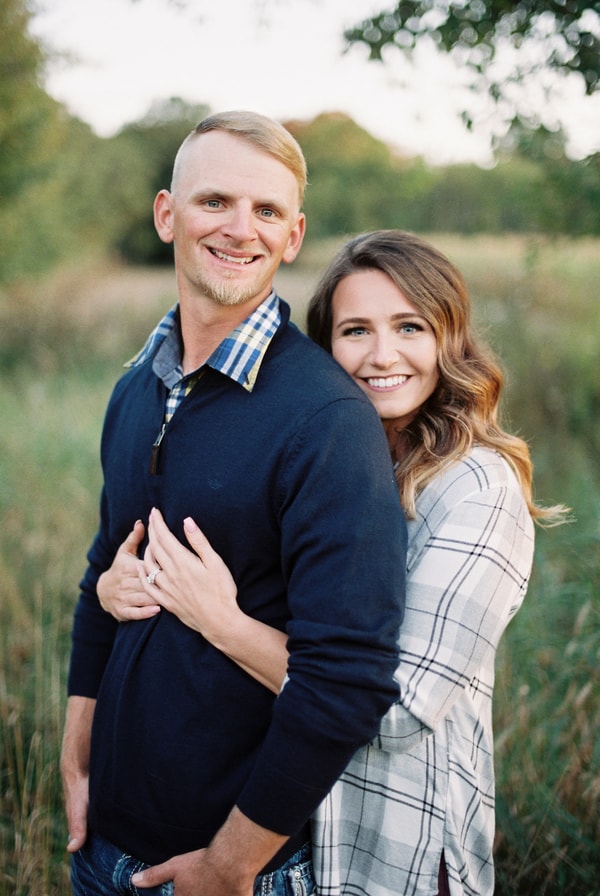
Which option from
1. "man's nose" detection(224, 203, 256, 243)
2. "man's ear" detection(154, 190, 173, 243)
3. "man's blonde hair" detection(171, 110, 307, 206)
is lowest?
"man's nose" detection(224, 203, 256, 243)

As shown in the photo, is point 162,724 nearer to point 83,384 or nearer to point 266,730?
point 266,730

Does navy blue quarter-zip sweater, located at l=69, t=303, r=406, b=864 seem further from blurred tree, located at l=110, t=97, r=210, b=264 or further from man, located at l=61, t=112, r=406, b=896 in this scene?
blurred tree, located at l=110, t=97, r=210, b=264

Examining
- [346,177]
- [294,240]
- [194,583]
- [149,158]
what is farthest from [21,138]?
[149,158]

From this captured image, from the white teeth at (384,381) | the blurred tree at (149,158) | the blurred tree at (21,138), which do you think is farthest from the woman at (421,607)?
the blurred tree at (149,158)

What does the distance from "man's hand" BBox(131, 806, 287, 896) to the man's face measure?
3.55ft

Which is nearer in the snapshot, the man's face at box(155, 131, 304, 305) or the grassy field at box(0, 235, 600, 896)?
the man's face at box(155, 131, 304, 305)

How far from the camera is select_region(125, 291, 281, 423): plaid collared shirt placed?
1.64 m

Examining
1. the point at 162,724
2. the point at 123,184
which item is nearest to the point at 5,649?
the point at 162,724

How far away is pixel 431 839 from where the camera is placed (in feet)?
5.25

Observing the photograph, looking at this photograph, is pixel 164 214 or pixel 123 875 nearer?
pixel 123 875

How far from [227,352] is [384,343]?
1.35 feet

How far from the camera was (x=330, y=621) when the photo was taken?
4.62 ft

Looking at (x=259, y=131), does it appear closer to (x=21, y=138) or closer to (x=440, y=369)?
(x=440, y=369)

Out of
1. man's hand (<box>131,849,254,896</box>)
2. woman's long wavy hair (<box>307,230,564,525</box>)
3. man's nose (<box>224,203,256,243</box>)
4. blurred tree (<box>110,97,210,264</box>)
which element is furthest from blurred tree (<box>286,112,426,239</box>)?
man's hand (<box>131,849,254,896</box>)
